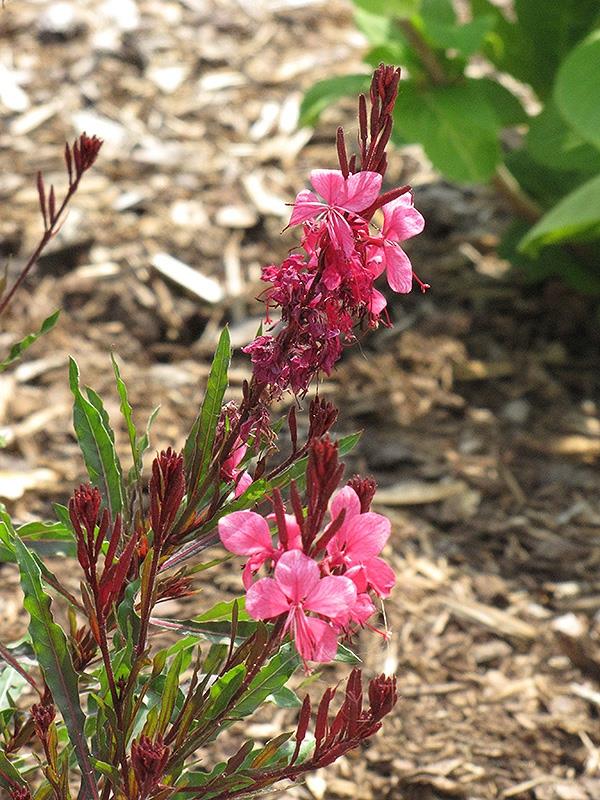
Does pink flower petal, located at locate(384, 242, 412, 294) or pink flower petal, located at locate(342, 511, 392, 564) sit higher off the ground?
pink flower petal, located at locate(384, 242, 412, 294)

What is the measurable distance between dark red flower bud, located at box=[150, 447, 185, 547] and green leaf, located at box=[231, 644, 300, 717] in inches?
13.3

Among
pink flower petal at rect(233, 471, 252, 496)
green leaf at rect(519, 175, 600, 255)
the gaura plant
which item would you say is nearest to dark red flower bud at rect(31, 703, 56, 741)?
the gaura plant

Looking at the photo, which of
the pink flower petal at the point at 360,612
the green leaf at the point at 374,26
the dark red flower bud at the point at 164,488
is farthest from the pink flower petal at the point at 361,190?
the green leaf at the point at 374,26

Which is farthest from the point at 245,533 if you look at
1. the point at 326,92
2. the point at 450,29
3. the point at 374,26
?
the point at 374,26

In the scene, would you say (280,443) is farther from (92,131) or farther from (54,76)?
(54,76)

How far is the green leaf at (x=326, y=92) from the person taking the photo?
3617mm

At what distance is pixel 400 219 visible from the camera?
133cm

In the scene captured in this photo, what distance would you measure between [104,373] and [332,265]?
7.65ft

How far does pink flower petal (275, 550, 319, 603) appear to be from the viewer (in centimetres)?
117

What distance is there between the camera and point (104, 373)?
3533mm

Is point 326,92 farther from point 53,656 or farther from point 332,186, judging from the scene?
point 53,656

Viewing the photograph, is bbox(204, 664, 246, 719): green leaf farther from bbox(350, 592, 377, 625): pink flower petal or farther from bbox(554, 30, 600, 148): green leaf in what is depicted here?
bbox(554, 30, 600, 148): green leaf

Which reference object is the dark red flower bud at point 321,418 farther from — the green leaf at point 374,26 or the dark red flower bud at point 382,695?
the green leaf at point 374,26

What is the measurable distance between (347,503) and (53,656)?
49 cm
